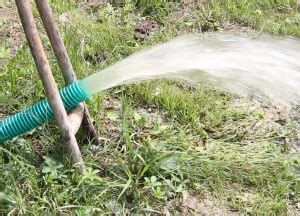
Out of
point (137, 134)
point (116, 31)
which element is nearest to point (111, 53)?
point (116, 31)

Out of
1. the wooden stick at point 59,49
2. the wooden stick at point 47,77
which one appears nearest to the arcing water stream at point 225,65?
the wooden stick at point 59,49

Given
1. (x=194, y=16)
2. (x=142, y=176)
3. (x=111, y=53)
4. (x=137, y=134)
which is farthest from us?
(x=194, y=16)

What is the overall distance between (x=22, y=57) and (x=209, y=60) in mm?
1141

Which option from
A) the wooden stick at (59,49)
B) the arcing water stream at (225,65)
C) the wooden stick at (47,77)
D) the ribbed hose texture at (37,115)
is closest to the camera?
the wooden stick at (47,77)

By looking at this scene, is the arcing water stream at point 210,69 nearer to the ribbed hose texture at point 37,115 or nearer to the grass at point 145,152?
the ribbed hose texture at point 37,115

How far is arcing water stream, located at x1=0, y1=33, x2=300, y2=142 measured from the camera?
2771 millimetres

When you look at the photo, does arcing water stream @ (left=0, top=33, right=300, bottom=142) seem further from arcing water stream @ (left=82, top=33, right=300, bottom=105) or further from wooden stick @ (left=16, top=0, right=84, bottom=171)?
→ wooden stick @ (left=16, top=0, right=84, bottom=171)

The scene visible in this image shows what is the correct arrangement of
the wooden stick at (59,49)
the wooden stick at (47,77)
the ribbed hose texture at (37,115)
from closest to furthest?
the wooden stick at (47,77) → the wooden stick at (59,49) → the ribbed hose texture at (37,115)

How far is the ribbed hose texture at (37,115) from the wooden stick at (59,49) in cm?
9

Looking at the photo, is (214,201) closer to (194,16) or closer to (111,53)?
(111,53)

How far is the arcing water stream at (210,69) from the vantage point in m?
2.77

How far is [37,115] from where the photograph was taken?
2768 mm

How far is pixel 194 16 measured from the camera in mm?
4137

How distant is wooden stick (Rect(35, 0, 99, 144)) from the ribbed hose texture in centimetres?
9
